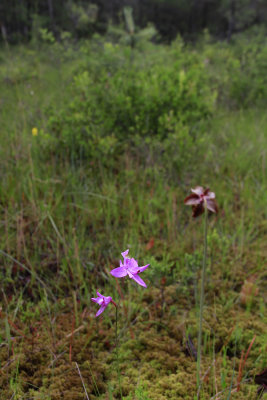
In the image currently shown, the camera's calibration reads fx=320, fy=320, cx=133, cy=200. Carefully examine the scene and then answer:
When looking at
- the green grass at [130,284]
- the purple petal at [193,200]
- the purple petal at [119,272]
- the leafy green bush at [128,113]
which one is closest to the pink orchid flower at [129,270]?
the purple petal at [119,272]

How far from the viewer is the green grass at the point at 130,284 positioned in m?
1.38

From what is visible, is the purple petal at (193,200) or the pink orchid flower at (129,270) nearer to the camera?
the pink orchid flower at (129,270)

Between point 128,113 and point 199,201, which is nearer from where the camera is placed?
point 199,201

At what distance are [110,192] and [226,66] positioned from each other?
5.33 meters

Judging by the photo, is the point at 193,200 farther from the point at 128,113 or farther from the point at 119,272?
the point at 128,113

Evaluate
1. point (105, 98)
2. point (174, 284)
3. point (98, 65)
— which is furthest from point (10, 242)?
point (98, 65)

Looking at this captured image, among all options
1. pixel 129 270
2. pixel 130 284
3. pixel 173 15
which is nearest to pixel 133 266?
pixel 129 270

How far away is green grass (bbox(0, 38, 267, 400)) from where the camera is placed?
1378 millimetres

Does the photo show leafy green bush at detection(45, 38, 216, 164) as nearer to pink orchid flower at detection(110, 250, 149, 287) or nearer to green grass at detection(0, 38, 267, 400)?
green grass at detection(0, 38, 267, 400)

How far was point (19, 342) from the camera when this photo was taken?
5.08 feet

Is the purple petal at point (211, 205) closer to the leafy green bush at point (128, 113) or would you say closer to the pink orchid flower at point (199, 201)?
the pink orchid flower at point (199, 201)

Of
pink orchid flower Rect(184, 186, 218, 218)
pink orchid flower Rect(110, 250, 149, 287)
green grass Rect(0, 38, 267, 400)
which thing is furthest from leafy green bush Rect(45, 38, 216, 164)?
pink orchid flower Rect(110, 250, 149, 287)

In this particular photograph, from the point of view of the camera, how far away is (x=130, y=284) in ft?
5.92

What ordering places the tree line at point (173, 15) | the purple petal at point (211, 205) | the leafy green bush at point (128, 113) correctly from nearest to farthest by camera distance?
the purple petal at point (211, 205)
the leafy green bush at point (128, 113)
the tree line at point (173, 15)
